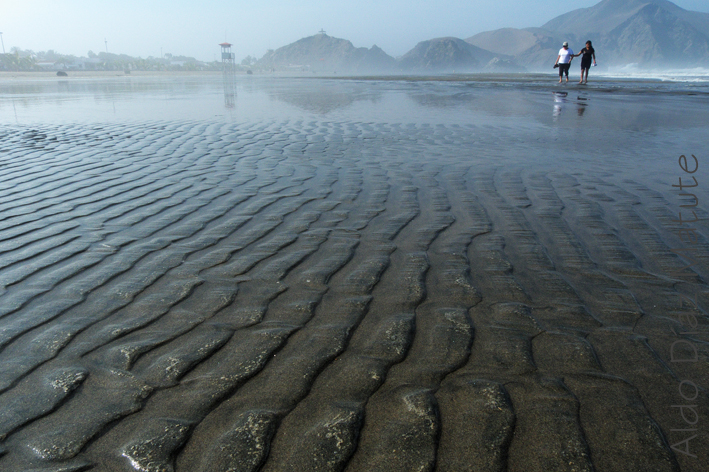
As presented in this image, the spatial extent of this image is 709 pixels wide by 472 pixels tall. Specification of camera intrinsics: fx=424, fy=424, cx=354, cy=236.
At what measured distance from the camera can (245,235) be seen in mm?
3195

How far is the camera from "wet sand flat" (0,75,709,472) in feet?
4.44

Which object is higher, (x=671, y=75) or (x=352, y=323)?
(x=671, y=75)

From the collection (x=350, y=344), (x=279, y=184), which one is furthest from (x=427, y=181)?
(x=350, y=344)

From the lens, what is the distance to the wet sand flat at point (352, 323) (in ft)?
4.44

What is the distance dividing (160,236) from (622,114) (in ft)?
34.6

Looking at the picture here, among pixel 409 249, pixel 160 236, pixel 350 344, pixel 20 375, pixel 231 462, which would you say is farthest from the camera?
pixel 160 236

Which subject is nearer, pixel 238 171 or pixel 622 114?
pixel 238 171

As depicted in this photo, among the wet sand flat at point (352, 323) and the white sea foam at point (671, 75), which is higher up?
the white sea foam at point (671, 75)

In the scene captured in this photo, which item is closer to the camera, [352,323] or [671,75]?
[352,323]

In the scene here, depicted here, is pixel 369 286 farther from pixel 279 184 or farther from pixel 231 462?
pixel 279 184

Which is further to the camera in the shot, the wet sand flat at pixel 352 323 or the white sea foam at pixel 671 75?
the white sea foam at pixel 671 75

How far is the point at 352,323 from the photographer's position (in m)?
2.04

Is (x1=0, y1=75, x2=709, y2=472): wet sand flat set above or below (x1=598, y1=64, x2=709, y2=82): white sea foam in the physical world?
below

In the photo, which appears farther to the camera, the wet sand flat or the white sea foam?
the white sea foam
